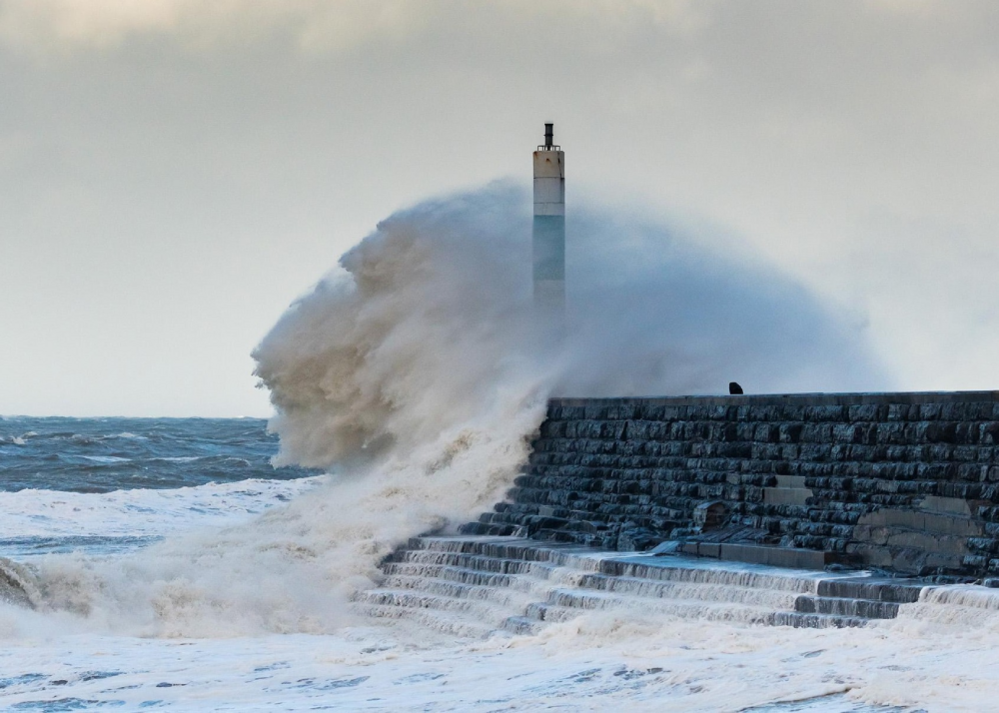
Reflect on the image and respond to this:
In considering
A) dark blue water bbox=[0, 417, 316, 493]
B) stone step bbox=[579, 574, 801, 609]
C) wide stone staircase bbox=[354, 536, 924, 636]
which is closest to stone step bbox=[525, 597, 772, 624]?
wide stone staircase bbox=[354, 536, 924, 636]

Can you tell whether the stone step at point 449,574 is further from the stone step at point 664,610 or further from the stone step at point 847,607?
the stone step at point 847,607

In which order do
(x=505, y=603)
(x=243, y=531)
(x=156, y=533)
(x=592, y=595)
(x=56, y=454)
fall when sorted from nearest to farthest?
1. (x=592, y=595)
2. (x=505, y=603)
3. (x=243, y=531)
4. (x=156, y=533)
5. (x=56, y=454)

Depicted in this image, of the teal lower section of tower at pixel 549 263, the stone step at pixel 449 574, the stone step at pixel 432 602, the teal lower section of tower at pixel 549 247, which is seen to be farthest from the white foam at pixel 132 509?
the stone step at pixel 432 602

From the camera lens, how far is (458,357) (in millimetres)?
20797

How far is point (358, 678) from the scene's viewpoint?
1099 centimetres

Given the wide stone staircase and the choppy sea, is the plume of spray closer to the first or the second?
the wide stone staircase

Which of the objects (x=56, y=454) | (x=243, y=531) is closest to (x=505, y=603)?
(x=243, y=531)

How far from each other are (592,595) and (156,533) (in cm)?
1149

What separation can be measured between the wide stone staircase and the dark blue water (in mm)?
14284

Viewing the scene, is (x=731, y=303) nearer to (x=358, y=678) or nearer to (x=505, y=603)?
(x=505, y=603)

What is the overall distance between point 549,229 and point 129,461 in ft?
62.6

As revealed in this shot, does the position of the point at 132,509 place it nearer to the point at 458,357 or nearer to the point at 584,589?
the point at 458,357

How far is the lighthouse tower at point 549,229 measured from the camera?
22.1 metres

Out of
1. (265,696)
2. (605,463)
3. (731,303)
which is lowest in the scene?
(265,696)
